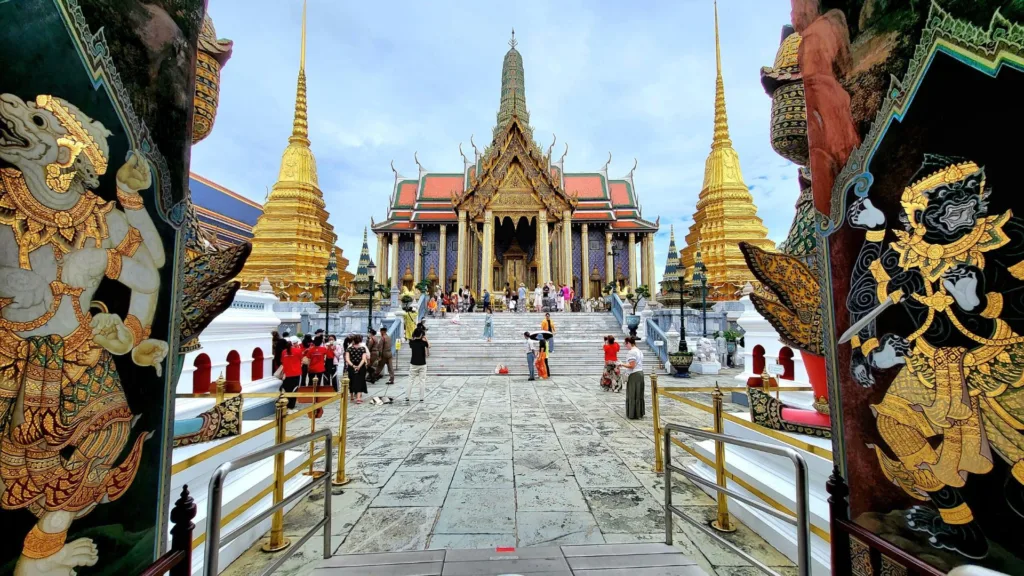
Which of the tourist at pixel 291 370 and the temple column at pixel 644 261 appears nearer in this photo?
the tourist at pixel 291 370

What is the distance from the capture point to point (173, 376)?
6.11 ft

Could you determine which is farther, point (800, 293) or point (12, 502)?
point (800, 293)

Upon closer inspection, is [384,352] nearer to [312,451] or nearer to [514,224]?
[312,451]

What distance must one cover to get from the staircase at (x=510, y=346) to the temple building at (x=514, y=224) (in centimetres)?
511

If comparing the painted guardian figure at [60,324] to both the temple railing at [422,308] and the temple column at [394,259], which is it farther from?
the temple column at [394,259]

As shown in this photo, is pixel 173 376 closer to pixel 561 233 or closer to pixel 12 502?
pixel 12 502

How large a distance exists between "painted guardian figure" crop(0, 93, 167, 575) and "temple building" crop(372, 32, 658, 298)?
Answer: 19381 millimetres

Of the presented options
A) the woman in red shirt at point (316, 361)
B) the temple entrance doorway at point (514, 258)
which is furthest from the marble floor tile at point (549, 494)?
the temple entrance doorway at point (514, 258)

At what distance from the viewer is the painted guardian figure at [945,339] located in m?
1.31

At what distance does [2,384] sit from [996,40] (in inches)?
120

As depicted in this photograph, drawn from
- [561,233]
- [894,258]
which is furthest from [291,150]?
[894,258]

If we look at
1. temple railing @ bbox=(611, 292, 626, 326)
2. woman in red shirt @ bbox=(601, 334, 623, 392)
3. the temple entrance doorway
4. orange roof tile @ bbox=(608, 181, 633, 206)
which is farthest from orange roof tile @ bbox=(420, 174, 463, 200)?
woman in red shirt @ bbox=(601, 334, 623, 392)

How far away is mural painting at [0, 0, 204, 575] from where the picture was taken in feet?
4.15

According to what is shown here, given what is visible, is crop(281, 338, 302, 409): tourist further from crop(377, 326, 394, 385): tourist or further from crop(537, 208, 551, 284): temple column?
crop(537, 208, 551, 284): temple column
